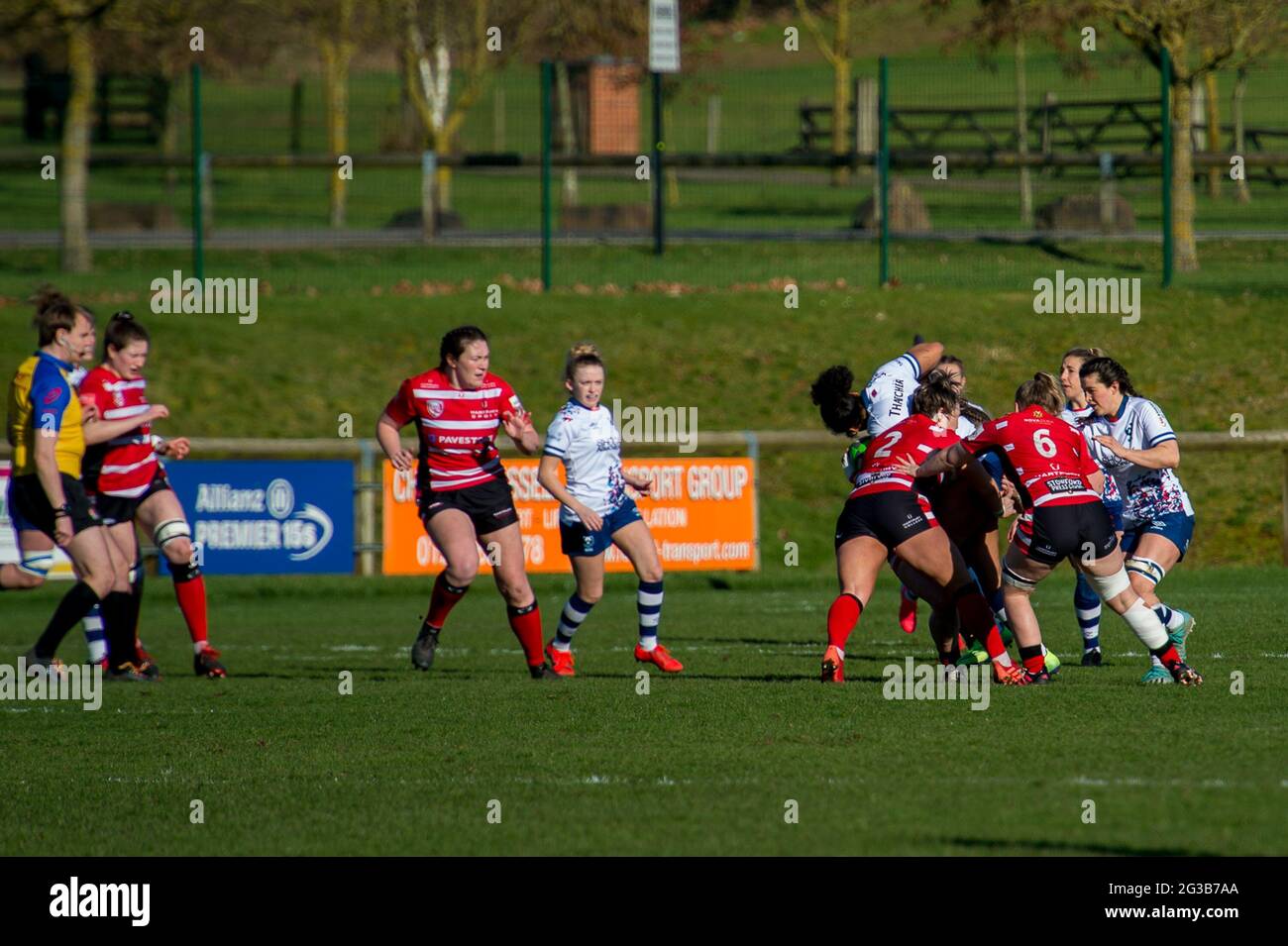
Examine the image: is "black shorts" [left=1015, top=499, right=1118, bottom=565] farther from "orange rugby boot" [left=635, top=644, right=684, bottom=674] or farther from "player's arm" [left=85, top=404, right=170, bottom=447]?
"player's arm" [left=85, top=404, right=170, bottom=447]

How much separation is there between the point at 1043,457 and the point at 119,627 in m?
5.66

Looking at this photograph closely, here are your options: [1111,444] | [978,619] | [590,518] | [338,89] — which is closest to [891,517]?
[978,619]

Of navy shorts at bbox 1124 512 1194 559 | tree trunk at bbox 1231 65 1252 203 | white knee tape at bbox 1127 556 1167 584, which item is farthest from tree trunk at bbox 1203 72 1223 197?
white knee tape at bbox 1127 556 1167 584

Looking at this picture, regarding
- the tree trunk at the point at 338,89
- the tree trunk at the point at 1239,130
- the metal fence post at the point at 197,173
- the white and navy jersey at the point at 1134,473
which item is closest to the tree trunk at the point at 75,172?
the metal fence post at the point at 197,173

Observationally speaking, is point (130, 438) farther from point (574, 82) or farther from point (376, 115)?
point (376, 115)

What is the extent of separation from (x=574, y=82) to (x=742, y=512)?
1755 centimetres

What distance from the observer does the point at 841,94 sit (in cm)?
3409

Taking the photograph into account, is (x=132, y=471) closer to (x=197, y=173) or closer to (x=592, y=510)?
(x=592, y=510)

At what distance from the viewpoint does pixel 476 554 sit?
10781 millimetres

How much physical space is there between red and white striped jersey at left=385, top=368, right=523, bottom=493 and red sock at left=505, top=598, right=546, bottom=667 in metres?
0.82

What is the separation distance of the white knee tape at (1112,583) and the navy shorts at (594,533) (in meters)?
3.03

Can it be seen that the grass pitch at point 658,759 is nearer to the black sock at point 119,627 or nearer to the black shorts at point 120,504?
the black sock at point 119,627

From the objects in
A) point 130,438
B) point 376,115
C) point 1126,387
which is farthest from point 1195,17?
point 376,115

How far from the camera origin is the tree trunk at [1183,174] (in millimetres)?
22078
